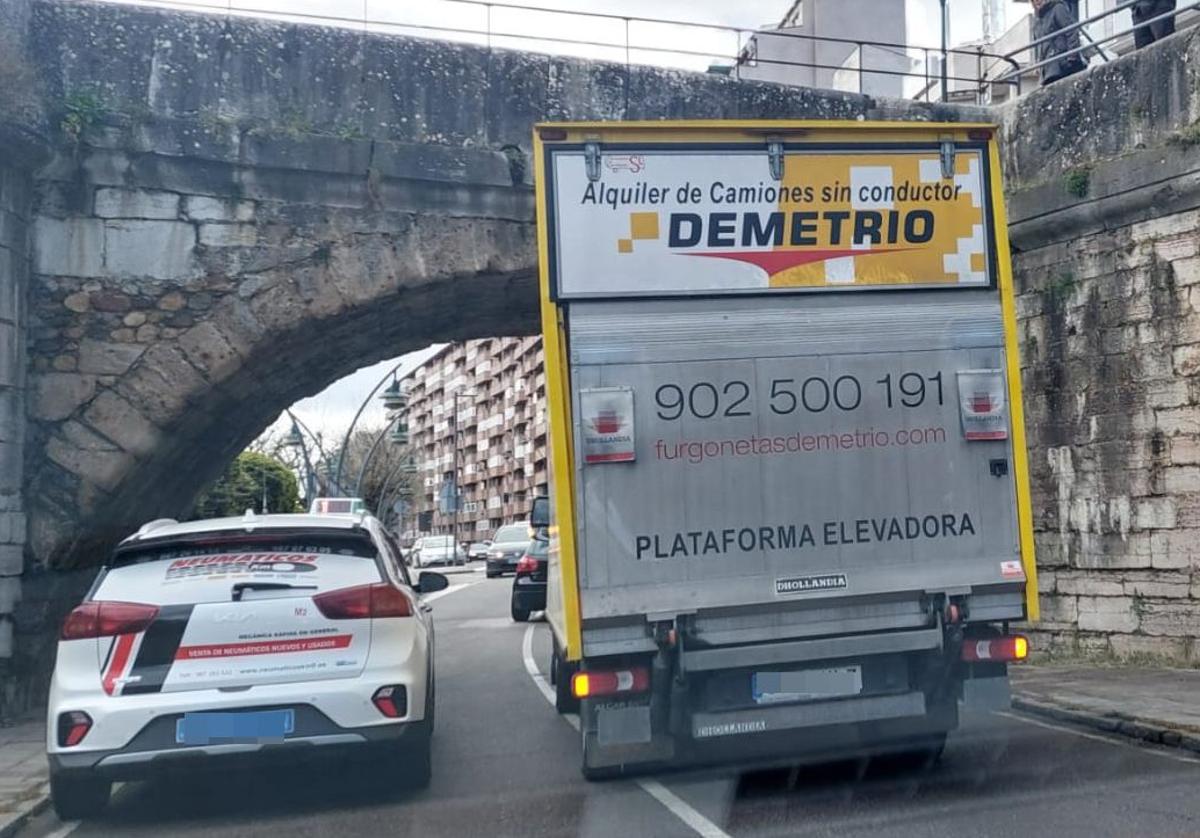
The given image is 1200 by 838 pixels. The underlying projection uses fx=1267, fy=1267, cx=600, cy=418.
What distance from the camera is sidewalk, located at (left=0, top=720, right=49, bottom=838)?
22.0 ft

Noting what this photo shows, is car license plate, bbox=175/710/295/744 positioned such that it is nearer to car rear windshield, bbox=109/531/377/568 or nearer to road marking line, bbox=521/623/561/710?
car rear windshield, bbox=109/531/377/568

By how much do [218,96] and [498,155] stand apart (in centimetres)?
253

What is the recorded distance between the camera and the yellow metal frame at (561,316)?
20.8 feet

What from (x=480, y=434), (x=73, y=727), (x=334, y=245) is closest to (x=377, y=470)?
(x=480, y=434)

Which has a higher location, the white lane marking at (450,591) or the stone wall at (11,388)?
the stone wall at (11,388)

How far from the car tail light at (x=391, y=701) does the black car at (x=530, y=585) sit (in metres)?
12.7

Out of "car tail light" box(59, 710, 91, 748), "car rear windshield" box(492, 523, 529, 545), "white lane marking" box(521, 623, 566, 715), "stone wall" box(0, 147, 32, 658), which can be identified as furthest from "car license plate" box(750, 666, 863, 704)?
"car rear windshield" box(492, 523, 529, 545)

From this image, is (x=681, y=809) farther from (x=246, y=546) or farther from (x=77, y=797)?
(x=77, y=797)

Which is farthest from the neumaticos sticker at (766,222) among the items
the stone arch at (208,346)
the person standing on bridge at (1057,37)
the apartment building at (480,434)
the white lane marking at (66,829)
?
the apartment building at (480,434)

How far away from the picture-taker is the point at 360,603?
6617mm

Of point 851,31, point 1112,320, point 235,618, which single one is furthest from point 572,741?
point 851,31

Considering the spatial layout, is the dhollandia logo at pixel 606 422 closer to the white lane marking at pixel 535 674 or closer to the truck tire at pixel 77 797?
the truck tire at pixel 77 797

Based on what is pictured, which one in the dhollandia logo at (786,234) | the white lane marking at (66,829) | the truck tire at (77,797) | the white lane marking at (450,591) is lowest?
the white lane marking at (450,591)

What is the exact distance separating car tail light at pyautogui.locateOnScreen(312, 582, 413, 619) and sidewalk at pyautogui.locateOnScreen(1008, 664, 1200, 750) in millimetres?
4726
